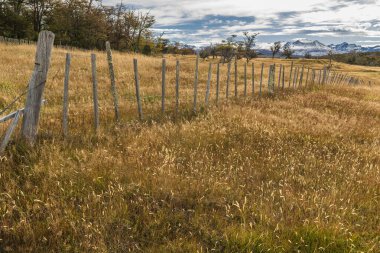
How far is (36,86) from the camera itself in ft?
17.8

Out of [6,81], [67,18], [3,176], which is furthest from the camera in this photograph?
[67,18]

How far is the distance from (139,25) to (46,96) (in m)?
50.4

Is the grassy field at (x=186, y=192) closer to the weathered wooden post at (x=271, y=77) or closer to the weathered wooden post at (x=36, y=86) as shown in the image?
the weathered wooden post at (x=36, y=86)

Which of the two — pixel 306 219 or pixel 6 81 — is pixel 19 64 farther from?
pixel 306 219

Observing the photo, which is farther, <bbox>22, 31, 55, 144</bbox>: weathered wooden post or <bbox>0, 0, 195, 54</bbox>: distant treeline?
<bbox>0, 0, 195, 54</bbox>: distant treeline

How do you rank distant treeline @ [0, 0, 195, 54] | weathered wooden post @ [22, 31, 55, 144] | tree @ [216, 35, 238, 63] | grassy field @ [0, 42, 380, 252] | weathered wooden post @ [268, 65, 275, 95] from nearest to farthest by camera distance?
grassy field @ [0, 42, 380, 252]
weathered wooden post @ [22, 31, 55, 144]
weathered wooden post @ [268, 65, 275, 95]
distant treeline @ [0, 0, 195, 54]
tree @ [216, 35, 238, 63]

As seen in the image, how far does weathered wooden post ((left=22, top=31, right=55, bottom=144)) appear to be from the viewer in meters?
5.38

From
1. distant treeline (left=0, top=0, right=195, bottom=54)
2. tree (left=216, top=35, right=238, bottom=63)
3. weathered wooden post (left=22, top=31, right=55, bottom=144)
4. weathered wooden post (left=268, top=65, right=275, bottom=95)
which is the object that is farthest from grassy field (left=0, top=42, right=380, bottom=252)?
tree (left=216, top=35, right=238, bottom=63)

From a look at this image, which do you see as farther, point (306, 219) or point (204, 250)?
point (306, 219)

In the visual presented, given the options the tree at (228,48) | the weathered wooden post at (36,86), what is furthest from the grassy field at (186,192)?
the tree at (228,48)

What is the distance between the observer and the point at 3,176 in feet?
15.1

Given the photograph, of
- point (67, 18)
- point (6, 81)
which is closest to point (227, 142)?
point (6, 81)

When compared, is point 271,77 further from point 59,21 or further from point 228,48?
point 228,48

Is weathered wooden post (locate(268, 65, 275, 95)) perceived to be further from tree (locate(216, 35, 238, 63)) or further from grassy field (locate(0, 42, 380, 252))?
tree (locate(216, 35, 238, 63))
